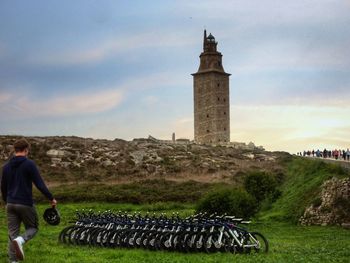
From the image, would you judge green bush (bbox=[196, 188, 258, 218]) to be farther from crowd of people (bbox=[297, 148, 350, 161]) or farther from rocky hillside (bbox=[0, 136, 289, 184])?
crowd of people (bbox=[297, 148, 350, 161])

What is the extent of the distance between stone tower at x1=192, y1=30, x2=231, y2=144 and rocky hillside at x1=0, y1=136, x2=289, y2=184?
46.7 m

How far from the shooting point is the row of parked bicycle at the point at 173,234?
654 inches

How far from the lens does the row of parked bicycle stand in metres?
16.6

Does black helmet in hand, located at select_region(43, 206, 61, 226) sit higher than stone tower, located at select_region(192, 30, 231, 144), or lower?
lower

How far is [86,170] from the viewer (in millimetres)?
59938

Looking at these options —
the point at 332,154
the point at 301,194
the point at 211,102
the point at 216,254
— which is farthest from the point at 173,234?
the point at 211,102

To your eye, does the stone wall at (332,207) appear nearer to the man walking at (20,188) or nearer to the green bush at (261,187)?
the green bush at (261,187)

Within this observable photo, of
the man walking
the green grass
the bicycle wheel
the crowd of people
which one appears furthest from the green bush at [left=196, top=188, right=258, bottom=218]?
the crowd of people

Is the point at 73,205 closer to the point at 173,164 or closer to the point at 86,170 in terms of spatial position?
the point at 86,170

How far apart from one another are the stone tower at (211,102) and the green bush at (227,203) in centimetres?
8783

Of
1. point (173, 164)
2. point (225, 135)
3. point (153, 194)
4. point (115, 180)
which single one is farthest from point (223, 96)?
point (153, 194)

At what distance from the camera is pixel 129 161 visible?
63.7m

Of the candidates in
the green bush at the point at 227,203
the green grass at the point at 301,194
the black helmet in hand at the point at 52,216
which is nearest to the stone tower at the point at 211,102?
the green grass at the point at 301,194

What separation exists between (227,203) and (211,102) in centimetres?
9330
